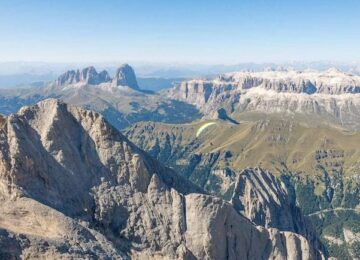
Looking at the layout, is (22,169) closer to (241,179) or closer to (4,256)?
(4,256)

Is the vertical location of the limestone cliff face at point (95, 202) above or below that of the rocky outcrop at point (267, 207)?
above

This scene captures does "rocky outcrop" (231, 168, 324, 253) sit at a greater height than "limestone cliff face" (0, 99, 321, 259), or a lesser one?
lesser

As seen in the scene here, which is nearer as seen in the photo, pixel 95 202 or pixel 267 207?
pixel 95 202

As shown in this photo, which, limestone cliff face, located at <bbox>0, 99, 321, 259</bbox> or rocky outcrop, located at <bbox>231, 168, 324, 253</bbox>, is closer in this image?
limestone cliff face, located at <bbox>0, 99, 321, 259</bbox>

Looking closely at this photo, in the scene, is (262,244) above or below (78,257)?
below

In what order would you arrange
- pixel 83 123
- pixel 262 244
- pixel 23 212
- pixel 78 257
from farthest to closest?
pixel 262 244, pixel 83 123, pixel 23 212, pixel 78 257

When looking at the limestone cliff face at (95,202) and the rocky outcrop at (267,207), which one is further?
the rocky outcrop at (267,207)

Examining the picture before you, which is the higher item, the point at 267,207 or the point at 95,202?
the point at 95,202

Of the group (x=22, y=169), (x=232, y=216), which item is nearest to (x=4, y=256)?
(x=22, y=169)
